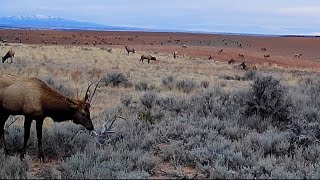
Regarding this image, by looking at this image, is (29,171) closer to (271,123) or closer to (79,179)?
(79,179)

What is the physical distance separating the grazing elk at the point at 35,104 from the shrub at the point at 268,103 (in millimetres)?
4997

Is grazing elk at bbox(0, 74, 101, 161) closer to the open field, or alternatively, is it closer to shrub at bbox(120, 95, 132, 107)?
the open field

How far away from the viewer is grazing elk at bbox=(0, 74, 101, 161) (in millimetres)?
7238

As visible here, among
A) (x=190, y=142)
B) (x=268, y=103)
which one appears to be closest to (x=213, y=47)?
(x=268, y=103)

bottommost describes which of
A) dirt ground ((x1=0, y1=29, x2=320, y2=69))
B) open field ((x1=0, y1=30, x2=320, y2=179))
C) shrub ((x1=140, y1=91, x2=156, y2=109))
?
dirt ground ((x1=0, y1=29, x2=320, y2=69))

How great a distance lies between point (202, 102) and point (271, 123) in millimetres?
2340

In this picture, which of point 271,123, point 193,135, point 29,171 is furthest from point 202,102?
point 29,171

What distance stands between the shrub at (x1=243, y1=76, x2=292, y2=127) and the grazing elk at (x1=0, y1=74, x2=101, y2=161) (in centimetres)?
500

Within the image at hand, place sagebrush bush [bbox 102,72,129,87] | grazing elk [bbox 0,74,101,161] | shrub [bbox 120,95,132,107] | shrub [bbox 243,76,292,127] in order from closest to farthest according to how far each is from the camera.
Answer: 1. grazing elk [bbox 0,74,101,161]
2. shrub [bbox 243,76,292,127]
3. shrub [bbox 120,95,132,107]
4. sagebrush bush [bbox 102,72,129,87]

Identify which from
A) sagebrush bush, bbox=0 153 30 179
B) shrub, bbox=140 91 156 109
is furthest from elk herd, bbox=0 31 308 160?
shrub, bbox=140 91 156 109

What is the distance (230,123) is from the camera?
10.4 meters

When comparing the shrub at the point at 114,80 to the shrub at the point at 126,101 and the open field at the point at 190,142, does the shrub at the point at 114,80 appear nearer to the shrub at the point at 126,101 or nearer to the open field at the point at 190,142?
the shrub at the point at 126,101

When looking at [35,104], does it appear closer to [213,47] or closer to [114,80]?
[114,80]

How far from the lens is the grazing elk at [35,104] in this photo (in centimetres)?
724
